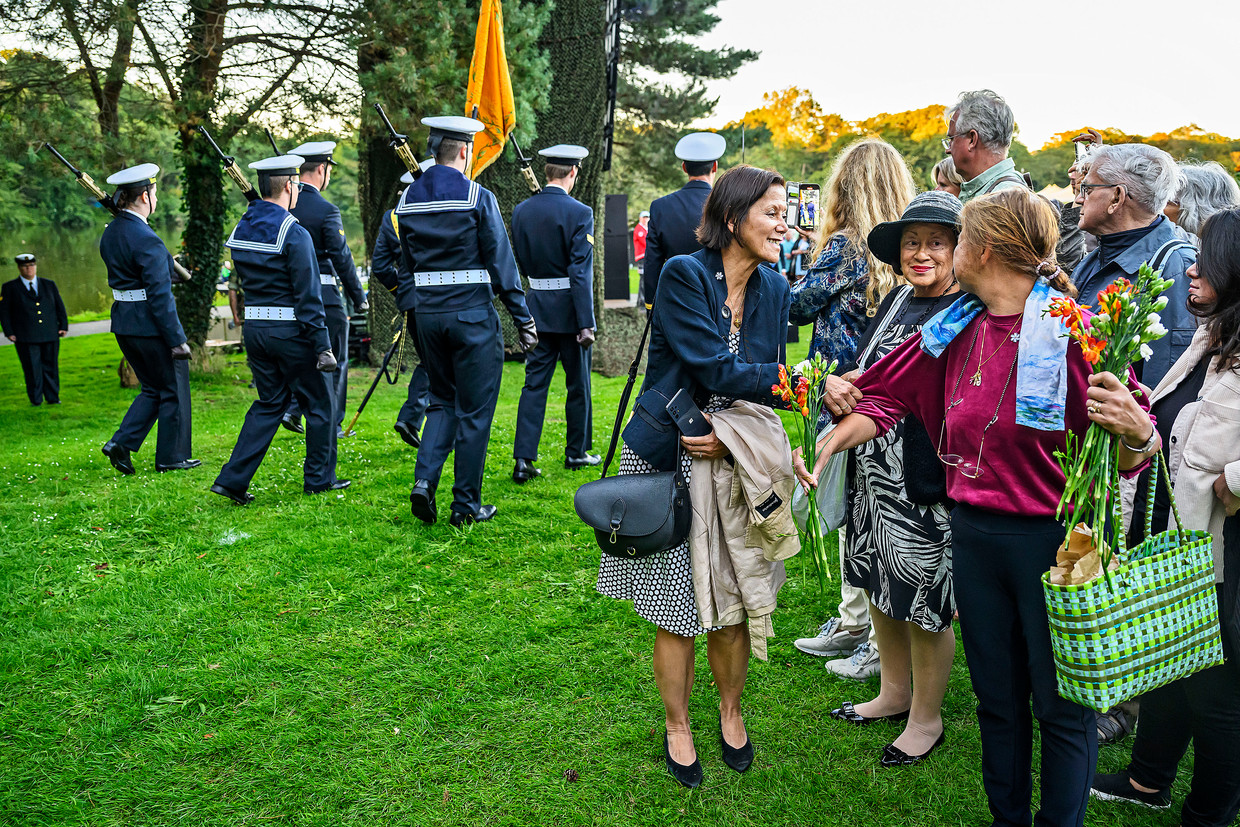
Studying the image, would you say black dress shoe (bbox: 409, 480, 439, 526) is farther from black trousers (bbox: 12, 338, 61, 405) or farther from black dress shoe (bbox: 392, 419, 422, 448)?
black trousers (bbox: 12, 338, 61, 405)

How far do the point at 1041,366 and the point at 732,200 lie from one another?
3.75 ft

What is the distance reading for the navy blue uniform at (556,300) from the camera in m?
6.62

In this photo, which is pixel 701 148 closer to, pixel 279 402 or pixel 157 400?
pixel 279 402

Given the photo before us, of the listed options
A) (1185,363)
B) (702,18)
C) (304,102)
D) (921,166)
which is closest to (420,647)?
(1185,363)

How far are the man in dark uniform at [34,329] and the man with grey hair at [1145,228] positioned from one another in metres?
12.3

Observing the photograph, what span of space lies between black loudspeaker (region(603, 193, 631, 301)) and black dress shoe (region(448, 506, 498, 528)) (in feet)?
30.6

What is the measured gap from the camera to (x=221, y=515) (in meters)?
5.82

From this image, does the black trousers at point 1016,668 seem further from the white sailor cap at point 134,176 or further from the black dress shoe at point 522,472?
the white sailor cap at point 134,176

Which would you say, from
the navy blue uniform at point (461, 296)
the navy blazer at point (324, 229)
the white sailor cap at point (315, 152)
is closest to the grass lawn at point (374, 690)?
the navy blue uniform at point (461, 296)

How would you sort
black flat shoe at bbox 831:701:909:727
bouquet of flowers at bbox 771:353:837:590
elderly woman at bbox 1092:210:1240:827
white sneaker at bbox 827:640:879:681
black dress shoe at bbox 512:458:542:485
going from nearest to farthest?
elderly woman at bbox 1092:210:1240:827 < bouquet of flowers at bbox 771:353:837:590 < black flat shoe at bbox 831:701:909:727 < white sneaker at bbox 827:640:879:681 < black dress shoe at bbox 512:458:542:485

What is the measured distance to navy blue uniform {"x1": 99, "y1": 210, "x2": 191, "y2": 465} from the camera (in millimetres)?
6777

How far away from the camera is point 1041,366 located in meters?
2.18

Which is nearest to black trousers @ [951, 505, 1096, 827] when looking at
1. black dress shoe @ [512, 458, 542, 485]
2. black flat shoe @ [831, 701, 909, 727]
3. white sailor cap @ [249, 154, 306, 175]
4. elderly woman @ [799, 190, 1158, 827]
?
elderly woman @ [799, 190, 1158, 827]

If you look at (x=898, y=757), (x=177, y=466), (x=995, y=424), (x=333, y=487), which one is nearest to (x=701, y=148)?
(x=333, y=487)
